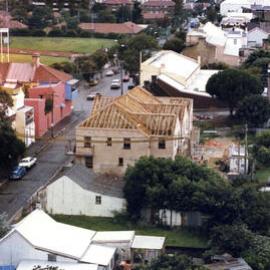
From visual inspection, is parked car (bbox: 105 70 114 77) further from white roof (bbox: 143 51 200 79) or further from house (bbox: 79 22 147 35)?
house (bbox: 79 22 147 35)

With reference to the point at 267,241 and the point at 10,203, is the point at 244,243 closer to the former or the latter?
the point at 267,241

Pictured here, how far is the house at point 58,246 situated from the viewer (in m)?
9.11

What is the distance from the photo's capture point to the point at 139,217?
11.0 m

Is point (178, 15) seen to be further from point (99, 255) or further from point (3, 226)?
point (99, 255)

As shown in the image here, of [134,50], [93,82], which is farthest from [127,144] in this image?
[134,50]

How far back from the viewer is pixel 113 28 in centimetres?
2950

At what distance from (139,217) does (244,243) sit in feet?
6.01

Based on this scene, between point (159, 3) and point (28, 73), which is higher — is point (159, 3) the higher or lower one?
the lower one

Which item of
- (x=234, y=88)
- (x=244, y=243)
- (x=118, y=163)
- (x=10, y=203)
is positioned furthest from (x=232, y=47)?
(x=244, y=243)

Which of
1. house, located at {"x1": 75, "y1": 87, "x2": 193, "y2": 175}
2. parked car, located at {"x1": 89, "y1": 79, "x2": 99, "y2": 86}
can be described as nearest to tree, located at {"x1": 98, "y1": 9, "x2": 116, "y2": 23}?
parked car, located at {"x1": 89, "y1": 79, "x2": 99, "y2": 86}

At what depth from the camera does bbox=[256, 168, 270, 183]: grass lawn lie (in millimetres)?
12795

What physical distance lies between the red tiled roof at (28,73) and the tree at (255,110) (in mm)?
3623

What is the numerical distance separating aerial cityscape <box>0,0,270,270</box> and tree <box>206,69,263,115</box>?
25 mm

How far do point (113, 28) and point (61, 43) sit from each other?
261 cm
